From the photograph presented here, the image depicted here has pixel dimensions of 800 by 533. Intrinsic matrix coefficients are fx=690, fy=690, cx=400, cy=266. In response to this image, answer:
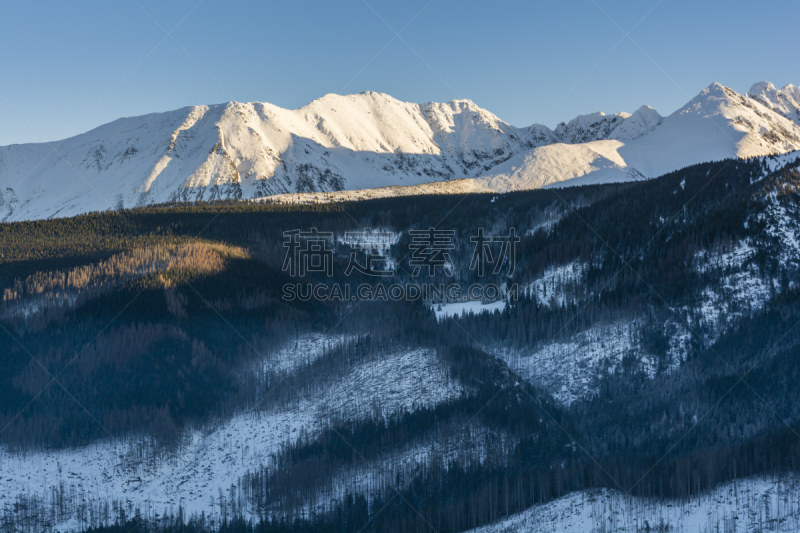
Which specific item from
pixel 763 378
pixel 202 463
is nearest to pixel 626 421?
pixel 763 378

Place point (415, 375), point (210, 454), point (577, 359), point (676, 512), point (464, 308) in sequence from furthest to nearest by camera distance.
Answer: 1. point (464, 308)
2. point (577, 359)
3. point (415, 375)
4. point (210, 454)
5. point (676, 512)

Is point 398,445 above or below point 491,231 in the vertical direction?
below

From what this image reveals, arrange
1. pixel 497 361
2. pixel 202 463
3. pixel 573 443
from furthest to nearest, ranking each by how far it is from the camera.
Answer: pixel 497 361 < pixel 202 463 < pixel 573 443

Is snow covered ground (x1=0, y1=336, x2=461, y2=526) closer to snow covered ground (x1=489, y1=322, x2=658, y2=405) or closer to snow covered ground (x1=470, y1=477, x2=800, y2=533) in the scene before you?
snow covered ground (x1=489, y1=322, x2=658, y2=405)

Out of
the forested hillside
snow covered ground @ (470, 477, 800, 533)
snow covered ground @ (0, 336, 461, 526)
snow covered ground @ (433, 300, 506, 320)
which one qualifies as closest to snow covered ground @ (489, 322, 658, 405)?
the forested hillside

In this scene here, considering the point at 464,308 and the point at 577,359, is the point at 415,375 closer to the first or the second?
the point at 577,359

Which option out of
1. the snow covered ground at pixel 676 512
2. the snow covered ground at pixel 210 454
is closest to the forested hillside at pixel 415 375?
the snow covered ground at pixel 210 454

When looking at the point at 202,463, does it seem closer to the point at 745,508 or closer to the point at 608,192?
the point at 745,508

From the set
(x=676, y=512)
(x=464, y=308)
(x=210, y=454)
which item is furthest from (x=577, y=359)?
(x=210, y=454)
